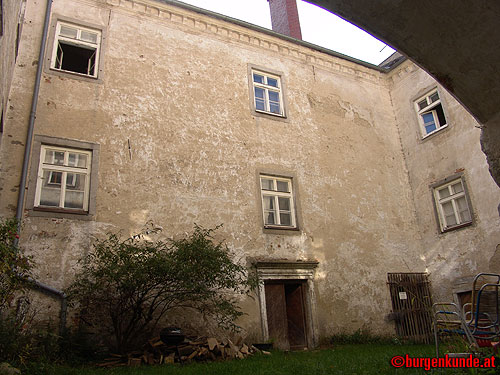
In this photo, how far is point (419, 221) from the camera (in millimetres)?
13508

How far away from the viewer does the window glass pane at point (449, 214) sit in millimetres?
12492

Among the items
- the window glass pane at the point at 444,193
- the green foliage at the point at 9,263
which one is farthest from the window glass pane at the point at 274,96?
the green foliage at the point at 9,263

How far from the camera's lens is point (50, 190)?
28.4ft

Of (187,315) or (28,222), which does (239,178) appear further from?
(28,222)

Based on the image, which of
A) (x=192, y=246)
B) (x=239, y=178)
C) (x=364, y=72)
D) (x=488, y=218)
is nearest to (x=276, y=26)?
(x=364, y=72)

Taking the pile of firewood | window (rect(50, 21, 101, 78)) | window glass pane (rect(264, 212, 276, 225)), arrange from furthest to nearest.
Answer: window glass pane (rect(264, 212, 276, 225))
window (rect(50, 21, 101, 78))
the pile of firewood

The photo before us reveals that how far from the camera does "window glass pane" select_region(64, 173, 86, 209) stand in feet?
28.7

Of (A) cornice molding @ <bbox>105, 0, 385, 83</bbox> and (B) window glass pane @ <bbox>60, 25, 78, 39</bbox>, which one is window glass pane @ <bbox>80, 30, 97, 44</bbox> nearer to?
(B) window glass pane @ <bbox>60, 25, 78, 39</bbox>

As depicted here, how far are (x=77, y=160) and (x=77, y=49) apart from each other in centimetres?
324

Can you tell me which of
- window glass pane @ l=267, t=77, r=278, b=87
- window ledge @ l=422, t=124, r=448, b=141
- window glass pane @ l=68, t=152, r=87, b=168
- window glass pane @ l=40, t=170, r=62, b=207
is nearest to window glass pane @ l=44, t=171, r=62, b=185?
window glass pane @ l=40, t=170, r=62, b=207

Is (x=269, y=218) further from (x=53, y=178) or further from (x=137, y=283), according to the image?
(x=53, y=178)

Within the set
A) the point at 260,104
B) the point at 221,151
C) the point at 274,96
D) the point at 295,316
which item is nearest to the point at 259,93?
the point at 260,104

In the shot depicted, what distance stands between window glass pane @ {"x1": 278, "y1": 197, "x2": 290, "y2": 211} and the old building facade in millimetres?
33

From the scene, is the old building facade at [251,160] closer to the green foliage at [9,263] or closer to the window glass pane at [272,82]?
the window glass pane at [272,82]
